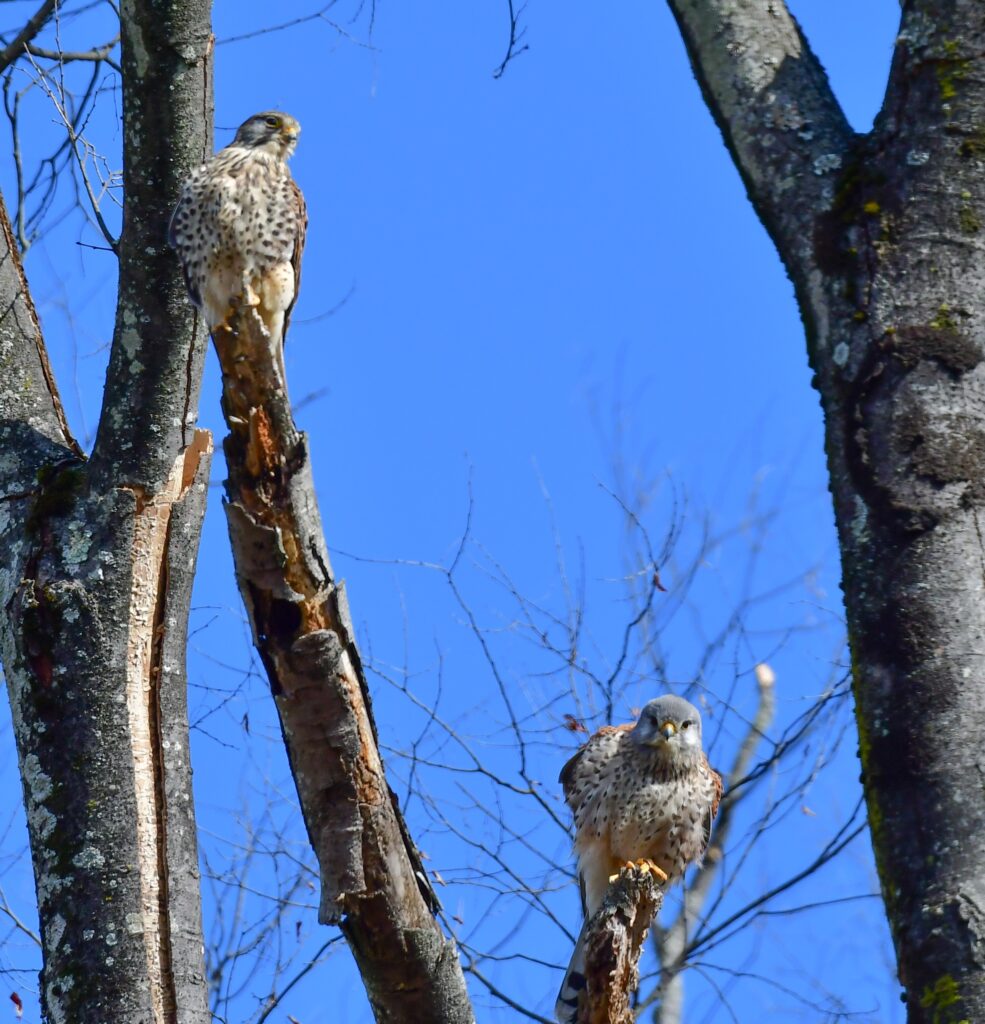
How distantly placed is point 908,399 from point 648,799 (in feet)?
7.83

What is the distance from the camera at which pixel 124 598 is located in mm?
3166

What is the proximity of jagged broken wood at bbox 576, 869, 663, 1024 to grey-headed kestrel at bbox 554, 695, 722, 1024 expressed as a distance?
1.72m

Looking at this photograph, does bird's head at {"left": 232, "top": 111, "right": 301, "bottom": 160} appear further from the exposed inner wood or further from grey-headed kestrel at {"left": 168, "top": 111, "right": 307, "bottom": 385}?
the exposed inner wood

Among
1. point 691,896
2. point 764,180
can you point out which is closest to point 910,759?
point 764,180

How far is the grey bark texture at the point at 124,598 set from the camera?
2.87 m

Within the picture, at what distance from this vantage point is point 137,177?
3.44m

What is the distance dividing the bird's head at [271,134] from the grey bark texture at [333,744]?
2.24 meters

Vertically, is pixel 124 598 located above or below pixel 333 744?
above

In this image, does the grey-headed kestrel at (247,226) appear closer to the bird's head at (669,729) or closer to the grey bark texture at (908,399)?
the grey bark texture at (908,399)

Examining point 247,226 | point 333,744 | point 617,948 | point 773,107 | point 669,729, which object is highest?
point 247,226

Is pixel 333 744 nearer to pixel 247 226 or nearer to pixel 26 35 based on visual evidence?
pixel 247 226

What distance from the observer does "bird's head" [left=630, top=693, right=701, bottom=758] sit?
4672 mm

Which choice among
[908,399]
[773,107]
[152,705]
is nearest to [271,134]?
[773,107]

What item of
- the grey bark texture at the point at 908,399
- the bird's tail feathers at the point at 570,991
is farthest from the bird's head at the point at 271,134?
the bird's tail feathers at the point at 570,991
